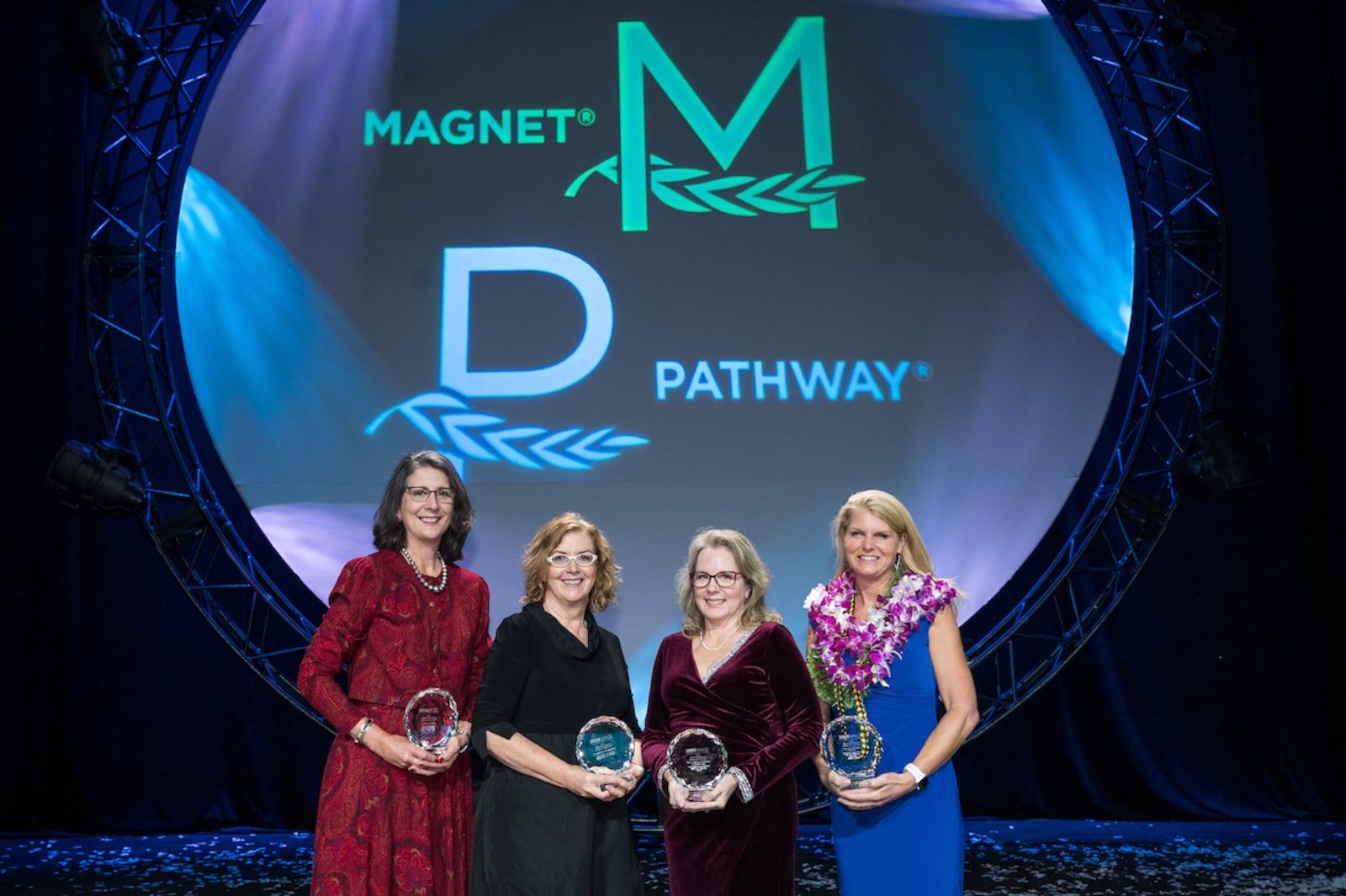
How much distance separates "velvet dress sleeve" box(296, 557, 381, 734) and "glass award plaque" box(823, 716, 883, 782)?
3.45 feet

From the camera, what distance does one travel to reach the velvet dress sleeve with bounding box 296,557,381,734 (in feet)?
8.07

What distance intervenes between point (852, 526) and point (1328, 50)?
15.1ft

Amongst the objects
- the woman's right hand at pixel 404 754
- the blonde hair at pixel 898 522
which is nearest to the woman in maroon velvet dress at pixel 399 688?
the woman's right hand at pixel 404 754

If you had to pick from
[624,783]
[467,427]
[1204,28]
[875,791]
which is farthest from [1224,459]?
[624,783]

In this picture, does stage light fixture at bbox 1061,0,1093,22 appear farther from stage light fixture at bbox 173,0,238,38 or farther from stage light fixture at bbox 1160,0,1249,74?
stage light fixture at bbox 173,0,238,38

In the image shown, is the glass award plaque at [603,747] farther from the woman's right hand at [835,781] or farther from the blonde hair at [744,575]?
the woman's right hand at [835,781]

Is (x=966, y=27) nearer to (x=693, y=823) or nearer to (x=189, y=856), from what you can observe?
(x=693, y=823)

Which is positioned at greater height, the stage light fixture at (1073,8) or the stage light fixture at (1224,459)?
the stage light fixture at (1073,8)

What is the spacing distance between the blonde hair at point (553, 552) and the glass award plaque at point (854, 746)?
0.60m

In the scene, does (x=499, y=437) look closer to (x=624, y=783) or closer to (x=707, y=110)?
(x=707, y=110)

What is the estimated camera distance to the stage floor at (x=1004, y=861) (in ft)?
12.8

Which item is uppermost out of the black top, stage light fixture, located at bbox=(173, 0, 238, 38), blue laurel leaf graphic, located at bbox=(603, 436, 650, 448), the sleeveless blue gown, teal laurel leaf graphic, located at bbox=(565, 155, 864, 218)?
stage light fixture, located at bbox=(173, 0, 238, 38)

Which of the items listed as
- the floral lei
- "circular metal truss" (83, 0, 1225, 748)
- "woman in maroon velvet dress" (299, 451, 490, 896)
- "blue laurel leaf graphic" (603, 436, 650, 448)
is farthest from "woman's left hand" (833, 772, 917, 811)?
"blue laurel leaf graphic" (603, 436, 650, 448)

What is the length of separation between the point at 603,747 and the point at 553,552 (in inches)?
17.4
